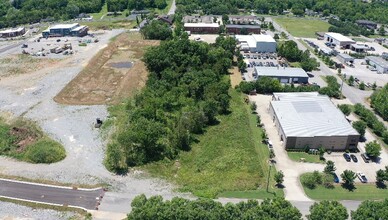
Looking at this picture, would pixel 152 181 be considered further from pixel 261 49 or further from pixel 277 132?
pixel 261 49

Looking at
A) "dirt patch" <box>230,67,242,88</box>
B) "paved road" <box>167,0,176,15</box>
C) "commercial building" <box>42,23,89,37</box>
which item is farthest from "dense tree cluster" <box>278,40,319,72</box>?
"paved road" <box>167,0,176,15</box>

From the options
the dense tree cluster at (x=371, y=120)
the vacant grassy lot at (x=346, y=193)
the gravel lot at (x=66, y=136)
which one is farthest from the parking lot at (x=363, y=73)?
the gravel lot at (x=66, y=136)

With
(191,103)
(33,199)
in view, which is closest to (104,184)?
(33,199)

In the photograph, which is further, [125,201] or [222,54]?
[222,54]

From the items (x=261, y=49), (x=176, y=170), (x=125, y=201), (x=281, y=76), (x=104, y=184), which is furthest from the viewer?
(x=261, y=49)

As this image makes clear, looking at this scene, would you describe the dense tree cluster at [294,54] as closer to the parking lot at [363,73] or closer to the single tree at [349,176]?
the parking lot at [363,73]

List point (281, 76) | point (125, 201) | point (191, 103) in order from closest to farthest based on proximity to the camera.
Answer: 1. point (125, 201)
2. point (191, 103)
3. point (281, 76)

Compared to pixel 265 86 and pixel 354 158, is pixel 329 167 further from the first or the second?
pixel 265 86
